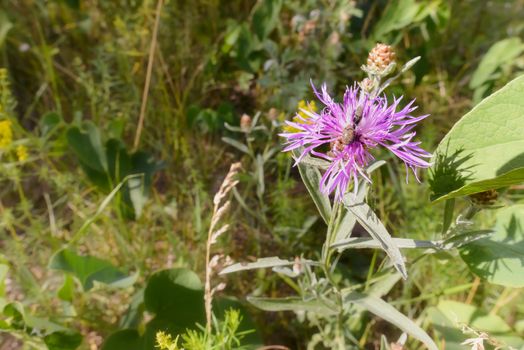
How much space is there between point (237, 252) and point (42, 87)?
90 cm

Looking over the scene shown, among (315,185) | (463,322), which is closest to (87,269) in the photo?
(315,185)

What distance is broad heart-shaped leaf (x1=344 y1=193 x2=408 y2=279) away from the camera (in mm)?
701

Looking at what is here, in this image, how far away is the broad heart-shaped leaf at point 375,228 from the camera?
0.70 m

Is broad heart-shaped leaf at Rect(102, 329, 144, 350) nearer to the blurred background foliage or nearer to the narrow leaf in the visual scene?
the blurred background foliage

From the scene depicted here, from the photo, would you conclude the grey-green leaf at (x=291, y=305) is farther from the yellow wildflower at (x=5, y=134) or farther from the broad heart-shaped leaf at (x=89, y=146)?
the yellow wildflower at (x=5, y=134)

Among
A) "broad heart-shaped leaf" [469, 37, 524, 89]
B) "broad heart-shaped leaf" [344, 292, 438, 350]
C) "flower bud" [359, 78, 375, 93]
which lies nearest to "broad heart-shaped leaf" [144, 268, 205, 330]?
"broad heart-shaped leaf" [344, 292, 438, 350]

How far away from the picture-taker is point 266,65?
1538mm

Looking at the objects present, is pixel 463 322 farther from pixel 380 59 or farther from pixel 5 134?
pixel 5 134

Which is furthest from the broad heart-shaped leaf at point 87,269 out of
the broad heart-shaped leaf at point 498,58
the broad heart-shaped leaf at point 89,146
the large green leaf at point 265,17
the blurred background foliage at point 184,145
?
the broad heart-shaped leaf at point 498,58

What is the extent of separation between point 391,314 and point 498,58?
1.01 meters

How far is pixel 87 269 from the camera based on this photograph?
1.16m

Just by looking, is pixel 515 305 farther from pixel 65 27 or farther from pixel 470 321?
pixel 65 27

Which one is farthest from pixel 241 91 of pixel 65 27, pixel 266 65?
pixel 65 27

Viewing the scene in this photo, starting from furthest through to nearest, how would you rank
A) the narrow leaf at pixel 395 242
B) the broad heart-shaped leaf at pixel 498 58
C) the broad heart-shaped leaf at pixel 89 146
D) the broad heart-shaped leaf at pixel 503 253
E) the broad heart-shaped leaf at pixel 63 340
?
the broad heart-shaped leaf at pixel 498 58, the broad heart-shaped leaf at pixel 89 146, the broad heart-shaped leaf at pixel 63 340, the broad heart-shaped leaf at pixel 503 253, the narrow leaf at pixel 395 242
